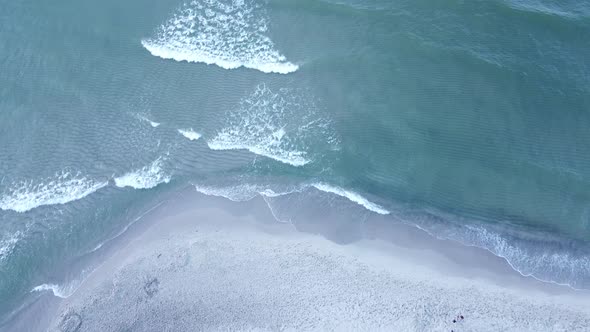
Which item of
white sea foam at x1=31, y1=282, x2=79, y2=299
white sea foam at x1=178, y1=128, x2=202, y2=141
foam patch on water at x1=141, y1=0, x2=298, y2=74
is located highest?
foam patch on water at x1=141, y1=0, x2=298, y2=74

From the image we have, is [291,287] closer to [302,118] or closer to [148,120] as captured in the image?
[302,118]

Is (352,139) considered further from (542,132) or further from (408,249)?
(542,132)

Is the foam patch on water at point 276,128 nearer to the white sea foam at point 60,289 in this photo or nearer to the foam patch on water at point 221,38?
the foam patch on water at point 221,38

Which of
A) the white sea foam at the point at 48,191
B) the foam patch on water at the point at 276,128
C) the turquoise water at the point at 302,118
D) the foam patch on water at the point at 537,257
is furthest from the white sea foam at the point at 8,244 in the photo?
the foam patch on water at the point at 537,257

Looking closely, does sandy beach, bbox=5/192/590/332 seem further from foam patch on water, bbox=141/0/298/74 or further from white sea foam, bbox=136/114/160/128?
foam patch on water, bbox=141/0/298/74

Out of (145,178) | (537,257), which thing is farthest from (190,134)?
(537,257)

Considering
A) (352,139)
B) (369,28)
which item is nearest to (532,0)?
(369,28)

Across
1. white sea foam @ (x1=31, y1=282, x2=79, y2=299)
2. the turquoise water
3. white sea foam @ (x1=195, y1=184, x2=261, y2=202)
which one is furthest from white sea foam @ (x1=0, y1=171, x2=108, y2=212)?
white sea foam @ (x1=195, y1=184, x2=261, y2=202)
